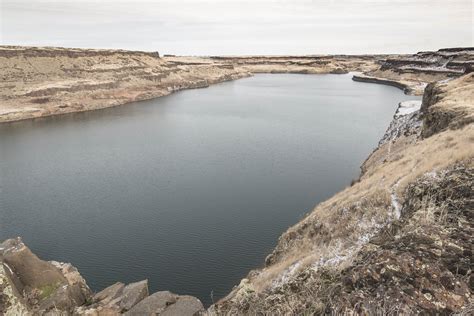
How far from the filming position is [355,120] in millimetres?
56938

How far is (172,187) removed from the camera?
95.6ft

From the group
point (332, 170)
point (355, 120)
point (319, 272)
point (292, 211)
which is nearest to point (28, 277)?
point (319, 272)

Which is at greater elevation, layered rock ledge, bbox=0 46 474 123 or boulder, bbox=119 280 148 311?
layered rock ledge, bbox=0 46 474 123

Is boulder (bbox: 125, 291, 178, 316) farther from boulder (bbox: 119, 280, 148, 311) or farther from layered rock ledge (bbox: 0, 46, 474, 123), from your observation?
layered rock ledge (bbox: 0, 46, 474, 123)

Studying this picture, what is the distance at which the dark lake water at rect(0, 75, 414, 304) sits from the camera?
19469mm

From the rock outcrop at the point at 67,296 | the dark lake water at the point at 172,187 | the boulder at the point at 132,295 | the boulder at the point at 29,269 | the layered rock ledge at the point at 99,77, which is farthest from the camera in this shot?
the layered rock ledge at the point at 99,77

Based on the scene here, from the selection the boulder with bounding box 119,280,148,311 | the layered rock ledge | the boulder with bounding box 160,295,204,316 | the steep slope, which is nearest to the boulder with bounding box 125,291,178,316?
the boulder with bounding box 160,295,204,316

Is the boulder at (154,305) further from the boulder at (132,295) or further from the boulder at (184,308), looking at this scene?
the boulder at (132,295)

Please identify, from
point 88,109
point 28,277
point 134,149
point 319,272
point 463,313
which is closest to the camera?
point 463,313

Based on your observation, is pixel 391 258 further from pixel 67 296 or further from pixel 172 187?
pixel 172 187

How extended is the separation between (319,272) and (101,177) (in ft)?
92.7

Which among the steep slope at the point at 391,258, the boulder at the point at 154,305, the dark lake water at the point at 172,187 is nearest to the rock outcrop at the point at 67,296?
the boulder at the point at 154,305

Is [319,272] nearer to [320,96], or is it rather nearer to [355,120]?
[355,120]

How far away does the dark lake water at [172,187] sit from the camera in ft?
63.9
